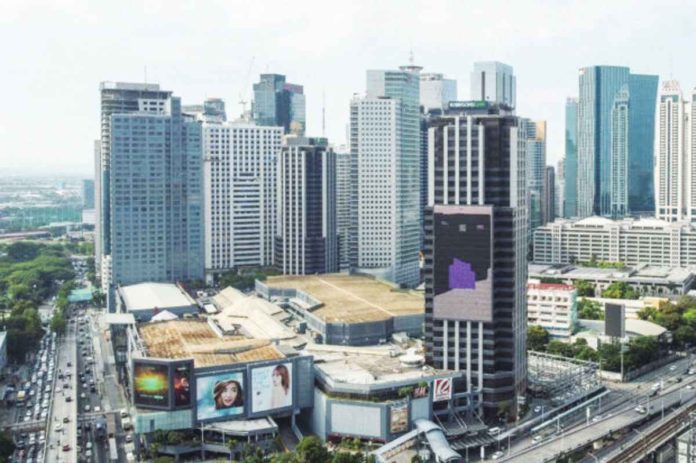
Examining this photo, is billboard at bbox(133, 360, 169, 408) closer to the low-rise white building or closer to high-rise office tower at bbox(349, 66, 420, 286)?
the low-rise white building

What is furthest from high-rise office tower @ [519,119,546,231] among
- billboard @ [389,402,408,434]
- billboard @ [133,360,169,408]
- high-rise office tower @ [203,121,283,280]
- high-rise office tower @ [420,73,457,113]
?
billboard @ [133,360,169,408]

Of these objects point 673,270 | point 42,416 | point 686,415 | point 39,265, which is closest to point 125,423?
point 42,416

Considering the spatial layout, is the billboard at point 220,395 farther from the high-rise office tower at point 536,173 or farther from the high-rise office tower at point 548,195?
the high-rise office tower at point 548,195

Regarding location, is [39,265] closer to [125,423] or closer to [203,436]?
[125,423]

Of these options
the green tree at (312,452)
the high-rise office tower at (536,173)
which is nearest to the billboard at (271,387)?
the green tree at (312,452)

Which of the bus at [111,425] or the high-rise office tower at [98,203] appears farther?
the high-rise office tower at [98,203]

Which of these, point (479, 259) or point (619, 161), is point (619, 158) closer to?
point (619, 161)
